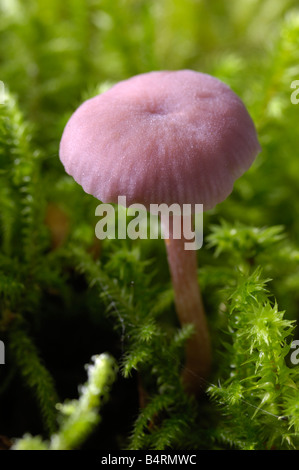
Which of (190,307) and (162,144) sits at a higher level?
(162,144)

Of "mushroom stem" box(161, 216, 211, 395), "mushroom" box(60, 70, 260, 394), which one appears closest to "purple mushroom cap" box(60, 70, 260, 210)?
"mushroom" box(60, 70, 260, 394)

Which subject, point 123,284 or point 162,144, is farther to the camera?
point 123,284

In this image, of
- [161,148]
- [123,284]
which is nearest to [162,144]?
[161,148]

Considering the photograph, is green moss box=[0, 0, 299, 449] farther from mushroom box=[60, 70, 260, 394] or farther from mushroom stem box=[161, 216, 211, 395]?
mushroom box=[60, 70, 260, 394]

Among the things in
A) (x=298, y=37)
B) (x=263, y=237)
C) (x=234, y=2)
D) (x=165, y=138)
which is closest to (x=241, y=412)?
(x=263, y=237)

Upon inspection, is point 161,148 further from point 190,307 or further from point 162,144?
point 190,307

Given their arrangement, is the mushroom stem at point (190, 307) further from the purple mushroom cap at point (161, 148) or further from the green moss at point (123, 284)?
the purple mushroom cap at point (161, 148)
